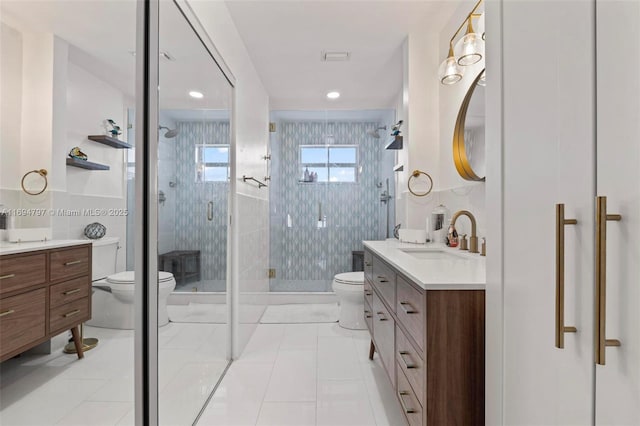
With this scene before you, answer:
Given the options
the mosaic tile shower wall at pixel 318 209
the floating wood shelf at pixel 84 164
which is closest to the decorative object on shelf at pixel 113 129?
the floating wood shelf at pixel 84 164

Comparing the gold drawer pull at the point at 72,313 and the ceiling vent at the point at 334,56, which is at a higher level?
the ceiling vent at the point at 334,56

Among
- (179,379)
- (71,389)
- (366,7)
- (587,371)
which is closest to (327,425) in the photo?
(179,379)

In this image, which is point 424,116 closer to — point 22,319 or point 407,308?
point 407,308

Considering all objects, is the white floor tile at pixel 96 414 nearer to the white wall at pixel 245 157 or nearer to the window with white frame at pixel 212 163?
the window with white frame at pixel 212 163

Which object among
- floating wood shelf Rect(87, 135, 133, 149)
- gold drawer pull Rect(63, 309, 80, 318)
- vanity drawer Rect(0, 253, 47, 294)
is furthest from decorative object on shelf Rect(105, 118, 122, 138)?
gold drawer pull Rect(63, 309, 80, 318)

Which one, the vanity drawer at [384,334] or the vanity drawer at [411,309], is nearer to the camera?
the vanity drawer at [411,309]

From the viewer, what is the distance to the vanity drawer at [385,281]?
5.30 feet

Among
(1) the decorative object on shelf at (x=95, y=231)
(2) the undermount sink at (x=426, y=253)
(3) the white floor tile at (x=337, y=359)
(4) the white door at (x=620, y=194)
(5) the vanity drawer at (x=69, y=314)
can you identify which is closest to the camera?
(4) the white door at (x=620, y=194)

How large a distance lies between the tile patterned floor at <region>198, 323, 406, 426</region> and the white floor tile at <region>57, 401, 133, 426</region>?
717mm

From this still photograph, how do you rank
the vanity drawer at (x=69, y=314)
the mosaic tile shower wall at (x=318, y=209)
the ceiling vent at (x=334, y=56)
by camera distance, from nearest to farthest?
1. the vanity drawer at (x=69, y=314)
2. the ceiling vent at (x=334, y=56)
3. the mosaic tile shower wall at (x=318, y=209)

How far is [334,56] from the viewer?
3.00 m

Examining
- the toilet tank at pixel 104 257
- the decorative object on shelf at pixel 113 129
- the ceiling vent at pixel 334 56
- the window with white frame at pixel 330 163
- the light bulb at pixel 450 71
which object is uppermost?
the ceiling vent at pixel 334 56

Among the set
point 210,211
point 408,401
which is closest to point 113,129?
point 210,211

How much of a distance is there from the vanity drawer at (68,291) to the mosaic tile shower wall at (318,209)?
10.6 ft
